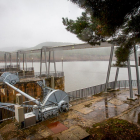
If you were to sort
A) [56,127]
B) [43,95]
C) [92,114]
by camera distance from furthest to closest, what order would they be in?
[43,95] < [92,114] < [56,127]

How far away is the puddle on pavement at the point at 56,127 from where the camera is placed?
623cm

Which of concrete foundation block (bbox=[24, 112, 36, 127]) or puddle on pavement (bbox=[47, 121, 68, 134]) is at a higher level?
concrete foundation block (bbox=[24, 112, 36, 127])

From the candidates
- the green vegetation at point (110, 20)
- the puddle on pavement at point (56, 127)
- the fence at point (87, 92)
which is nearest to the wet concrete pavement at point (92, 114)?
the puddle on pavement at point (56, 127)

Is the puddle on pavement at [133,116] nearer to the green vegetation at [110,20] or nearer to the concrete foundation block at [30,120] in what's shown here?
the green vegetation at [110,20]

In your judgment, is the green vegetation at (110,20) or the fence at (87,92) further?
the fence at (87,92)

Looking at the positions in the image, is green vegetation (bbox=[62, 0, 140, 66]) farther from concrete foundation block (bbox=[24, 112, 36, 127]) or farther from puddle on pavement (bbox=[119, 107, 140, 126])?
concrete foundation block (bbox=[24, 112, 36, 127])

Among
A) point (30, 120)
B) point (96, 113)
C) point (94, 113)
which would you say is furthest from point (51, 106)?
point (96, 113)

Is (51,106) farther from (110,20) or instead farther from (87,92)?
(110,20)

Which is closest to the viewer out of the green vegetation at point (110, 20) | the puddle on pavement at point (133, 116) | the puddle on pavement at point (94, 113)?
the green vegetation at point (110, 20)

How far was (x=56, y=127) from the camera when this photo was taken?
6535 millimetres

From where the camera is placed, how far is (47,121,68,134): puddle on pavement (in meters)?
6.23

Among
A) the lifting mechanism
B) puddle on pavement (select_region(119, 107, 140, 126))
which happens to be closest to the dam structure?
the lifting mechanism

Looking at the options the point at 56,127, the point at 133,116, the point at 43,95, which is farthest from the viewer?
the point at 43,95

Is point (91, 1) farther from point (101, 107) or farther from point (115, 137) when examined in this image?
point (101, 107)
